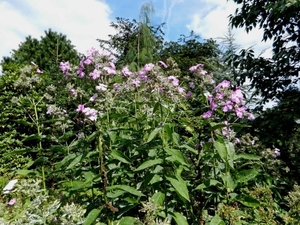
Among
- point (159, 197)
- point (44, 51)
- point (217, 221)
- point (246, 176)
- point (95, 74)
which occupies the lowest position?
point (217, 221)

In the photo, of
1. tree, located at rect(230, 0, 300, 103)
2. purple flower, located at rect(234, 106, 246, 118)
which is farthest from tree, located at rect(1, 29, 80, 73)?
purple flower, located at rect(234, 106, 246, 118)

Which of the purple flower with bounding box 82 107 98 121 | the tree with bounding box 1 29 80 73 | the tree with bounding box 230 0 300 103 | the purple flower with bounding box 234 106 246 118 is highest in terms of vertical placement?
the tree with bounding box 1 29 80 73

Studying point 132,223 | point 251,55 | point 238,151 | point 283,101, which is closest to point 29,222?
point 132,223

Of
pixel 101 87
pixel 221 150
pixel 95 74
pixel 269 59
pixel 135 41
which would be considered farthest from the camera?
pixel 135 41

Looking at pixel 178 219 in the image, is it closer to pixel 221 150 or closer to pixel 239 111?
pixel 221 150

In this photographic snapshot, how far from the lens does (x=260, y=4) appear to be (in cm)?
413

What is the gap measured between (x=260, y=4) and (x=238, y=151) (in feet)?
7.04

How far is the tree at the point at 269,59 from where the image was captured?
13.5ft

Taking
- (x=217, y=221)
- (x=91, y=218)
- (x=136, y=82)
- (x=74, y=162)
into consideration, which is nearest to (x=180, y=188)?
(x=217, y=221)

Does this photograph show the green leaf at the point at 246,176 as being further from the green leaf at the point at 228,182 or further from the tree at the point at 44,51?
the tree at the point at 44,51

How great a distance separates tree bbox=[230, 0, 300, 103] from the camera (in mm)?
4109

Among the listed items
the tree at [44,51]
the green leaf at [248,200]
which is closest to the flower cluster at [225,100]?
the green leaf at [248,200]

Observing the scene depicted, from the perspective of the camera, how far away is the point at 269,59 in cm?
424

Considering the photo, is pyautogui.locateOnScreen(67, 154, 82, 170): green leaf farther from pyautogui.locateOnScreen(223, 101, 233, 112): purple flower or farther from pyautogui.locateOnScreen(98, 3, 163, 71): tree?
pyautogui.locateOnScreen(98, 3, 163, 71): tree
